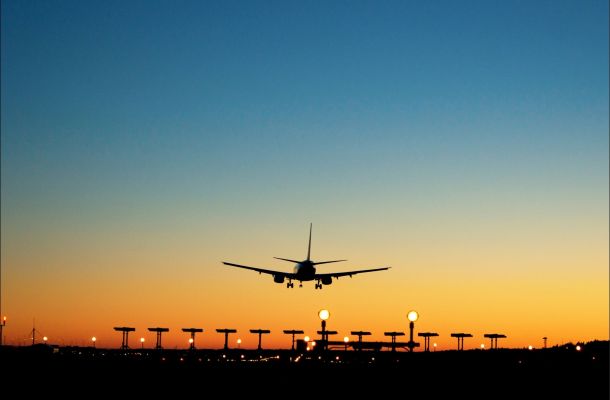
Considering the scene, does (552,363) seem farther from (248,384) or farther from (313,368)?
(248,384)

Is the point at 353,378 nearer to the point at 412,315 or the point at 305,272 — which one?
the point at 412,315

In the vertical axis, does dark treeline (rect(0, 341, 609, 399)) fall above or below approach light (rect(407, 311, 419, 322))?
below

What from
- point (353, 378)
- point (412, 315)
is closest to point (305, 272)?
point (353, 378)

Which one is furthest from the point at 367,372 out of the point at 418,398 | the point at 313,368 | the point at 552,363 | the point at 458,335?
the point at 458,335

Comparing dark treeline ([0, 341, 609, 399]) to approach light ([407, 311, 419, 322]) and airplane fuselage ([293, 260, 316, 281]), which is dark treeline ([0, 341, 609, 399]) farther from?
airplane fuselage ([293, 260, 316, 281])

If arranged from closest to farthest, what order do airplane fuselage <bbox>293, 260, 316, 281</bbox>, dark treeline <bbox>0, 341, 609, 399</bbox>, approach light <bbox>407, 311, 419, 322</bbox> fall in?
approach light <bbox>407, 311, 419, 322</bbox>, dark treeline <bbox>0, 341, 609, 399</bbox>, airplane fuselage <bbox>293, 260, 316, 281</bbox>

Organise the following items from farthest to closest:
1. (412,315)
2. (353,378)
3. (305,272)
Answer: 1. (305,272)
2. (353,378)
3. (412,315)

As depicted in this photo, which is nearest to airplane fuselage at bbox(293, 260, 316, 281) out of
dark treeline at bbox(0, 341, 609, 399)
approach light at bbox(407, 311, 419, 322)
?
dark treeline at bbox(0, 341, 609, 399)

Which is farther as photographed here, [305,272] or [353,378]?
[305,272]

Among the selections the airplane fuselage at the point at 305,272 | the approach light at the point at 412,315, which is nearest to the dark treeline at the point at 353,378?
the approach light at the point at 412,315

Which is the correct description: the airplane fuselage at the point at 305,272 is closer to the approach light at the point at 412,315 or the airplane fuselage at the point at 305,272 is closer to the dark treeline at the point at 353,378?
the dark treeline at the point at 353,378

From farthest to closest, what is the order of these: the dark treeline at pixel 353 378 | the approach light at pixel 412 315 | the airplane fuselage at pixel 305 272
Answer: the airplane fuselage at pixel 305 272 < the dark treeline at pixel 353 378 < the approach light at pixel 412 315

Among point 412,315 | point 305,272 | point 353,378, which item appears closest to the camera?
point 412,315

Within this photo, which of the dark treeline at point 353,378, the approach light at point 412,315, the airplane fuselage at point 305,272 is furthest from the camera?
the airplane fuselage at point 305,272
